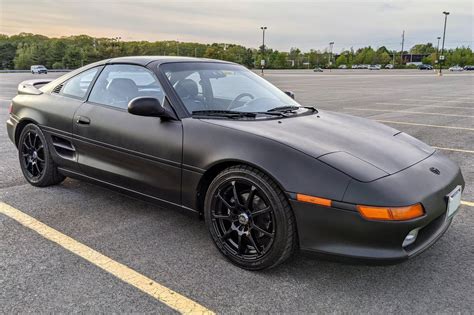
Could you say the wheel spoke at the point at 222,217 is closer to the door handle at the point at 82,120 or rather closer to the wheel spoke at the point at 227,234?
the wheel spoke at the point at 227,234

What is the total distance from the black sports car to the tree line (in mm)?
58273

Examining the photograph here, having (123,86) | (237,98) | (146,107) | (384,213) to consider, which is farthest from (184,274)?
(123,86)

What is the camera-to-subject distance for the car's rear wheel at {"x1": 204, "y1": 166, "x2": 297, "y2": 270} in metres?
2.54

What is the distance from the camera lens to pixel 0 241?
3.12 meters

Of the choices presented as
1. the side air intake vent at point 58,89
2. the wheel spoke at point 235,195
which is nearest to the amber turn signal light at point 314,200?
the wheel spoke at point 235,195

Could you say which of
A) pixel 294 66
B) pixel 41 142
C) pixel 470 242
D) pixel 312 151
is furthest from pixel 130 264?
pixel 294 66

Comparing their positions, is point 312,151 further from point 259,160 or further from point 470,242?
point 470,242

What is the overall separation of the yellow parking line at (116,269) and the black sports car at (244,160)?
1.73 ft

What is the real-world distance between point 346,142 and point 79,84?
2.65 meters

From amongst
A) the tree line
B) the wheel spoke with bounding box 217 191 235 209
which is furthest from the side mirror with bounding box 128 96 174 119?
the tree line

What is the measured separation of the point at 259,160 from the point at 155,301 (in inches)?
41.2

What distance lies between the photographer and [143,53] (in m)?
71.1

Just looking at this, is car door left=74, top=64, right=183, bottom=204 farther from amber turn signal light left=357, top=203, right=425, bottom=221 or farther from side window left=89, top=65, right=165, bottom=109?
amber turn signal light left=357, top=203, right=425, bottom=221

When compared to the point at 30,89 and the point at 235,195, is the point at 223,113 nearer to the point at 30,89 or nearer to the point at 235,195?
the point at 235,195
